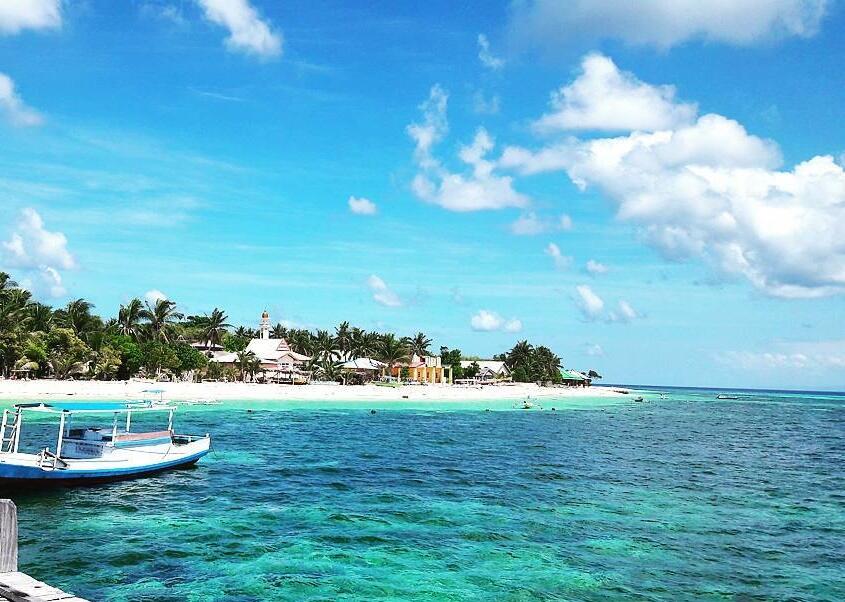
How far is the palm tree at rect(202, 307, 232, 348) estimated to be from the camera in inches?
3996

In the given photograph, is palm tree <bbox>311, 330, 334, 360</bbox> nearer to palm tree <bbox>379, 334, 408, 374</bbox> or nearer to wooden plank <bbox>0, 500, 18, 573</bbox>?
palm tree <bbox>379, 334, 408, 374</bbox>

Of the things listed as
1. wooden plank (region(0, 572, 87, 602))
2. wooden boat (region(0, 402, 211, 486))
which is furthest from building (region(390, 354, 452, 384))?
wooden plank (region(0, 572, 87, 602))

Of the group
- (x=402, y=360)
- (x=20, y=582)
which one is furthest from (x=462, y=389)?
(x=20, y=582)

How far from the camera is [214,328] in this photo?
103 metres

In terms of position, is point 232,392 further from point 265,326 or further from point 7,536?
point 7,536

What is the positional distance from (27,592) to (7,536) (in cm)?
135

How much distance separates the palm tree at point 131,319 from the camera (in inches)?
3455

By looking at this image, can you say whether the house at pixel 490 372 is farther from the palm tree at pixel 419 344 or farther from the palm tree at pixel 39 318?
the palm tree at pixel 39 318

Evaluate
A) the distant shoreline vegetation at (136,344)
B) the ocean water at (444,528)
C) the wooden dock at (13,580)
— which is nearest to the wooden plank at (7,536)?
the wooden dock at (13,580)

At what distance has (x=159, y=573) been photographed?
1550 cm

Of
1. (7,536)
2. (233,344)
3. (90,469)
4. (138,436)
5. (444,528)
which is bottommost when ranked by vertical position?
(444,528)

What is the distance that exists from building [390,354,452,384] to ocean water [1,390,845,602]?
9147 centimetres

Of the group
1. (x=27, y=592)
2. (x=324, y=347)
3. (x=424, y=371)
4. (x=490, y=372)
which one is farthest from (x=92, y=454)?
(x=490, y=372)

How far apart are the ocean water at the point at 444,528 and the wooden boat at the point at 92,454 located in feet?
2.25
